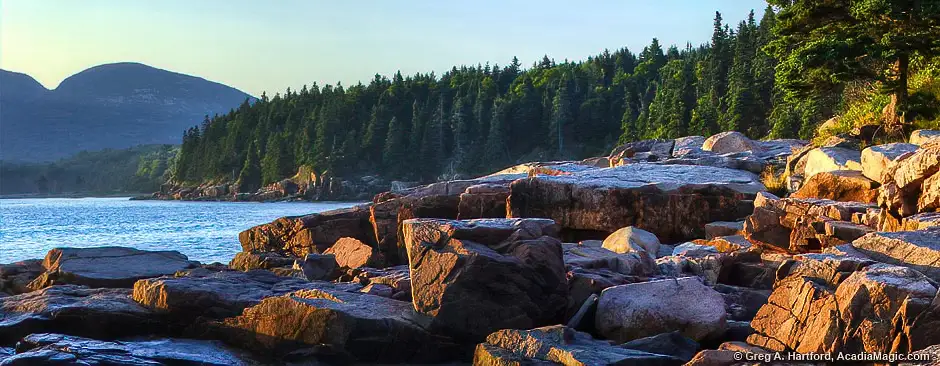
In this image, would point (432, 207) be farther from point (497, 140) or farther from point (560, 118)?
point (497, 140)

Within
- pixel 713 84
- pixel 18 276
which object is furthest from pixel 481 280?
pixel 713 84

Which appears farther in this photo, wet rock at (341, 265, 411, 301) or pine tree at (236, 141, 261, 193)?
pine tree at (236, 141, 261, 193)

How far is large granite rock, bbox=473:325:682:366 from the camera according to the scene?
368 inches

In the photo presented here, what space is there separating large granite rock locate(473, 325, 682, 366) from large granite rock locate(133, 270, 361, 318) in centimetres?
458

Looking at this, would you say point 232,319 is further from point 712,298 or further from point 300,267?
point 712,298

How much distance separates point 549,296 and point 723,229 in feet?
26.3

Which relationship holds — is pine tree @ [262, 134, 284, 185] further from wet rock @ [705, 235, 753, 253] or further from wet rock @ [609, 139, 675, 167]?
wet rock @ [705, 235, 753, 253]

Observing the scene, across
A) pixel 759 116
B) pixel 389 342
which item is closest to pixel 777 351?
pixel 389 342

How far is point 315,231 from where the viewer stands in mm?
24359

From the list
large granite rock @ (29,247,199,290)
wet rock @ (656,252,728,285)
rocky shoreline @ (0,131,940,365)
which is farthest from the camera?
large granite rock @ (29,247,199,290)

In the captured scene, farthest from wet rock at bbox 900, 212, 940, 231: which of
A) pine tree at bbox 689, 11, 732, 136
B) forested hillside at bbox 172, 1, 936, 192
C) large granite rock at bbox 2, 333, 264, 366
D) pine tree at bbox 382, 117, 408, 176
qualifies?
pine tree at bbox 382, 117, 408, 176

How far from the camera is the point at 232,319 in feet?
42.2

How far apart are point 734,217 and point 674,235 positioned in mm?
1460

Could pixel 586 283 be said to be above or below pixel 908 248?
below
